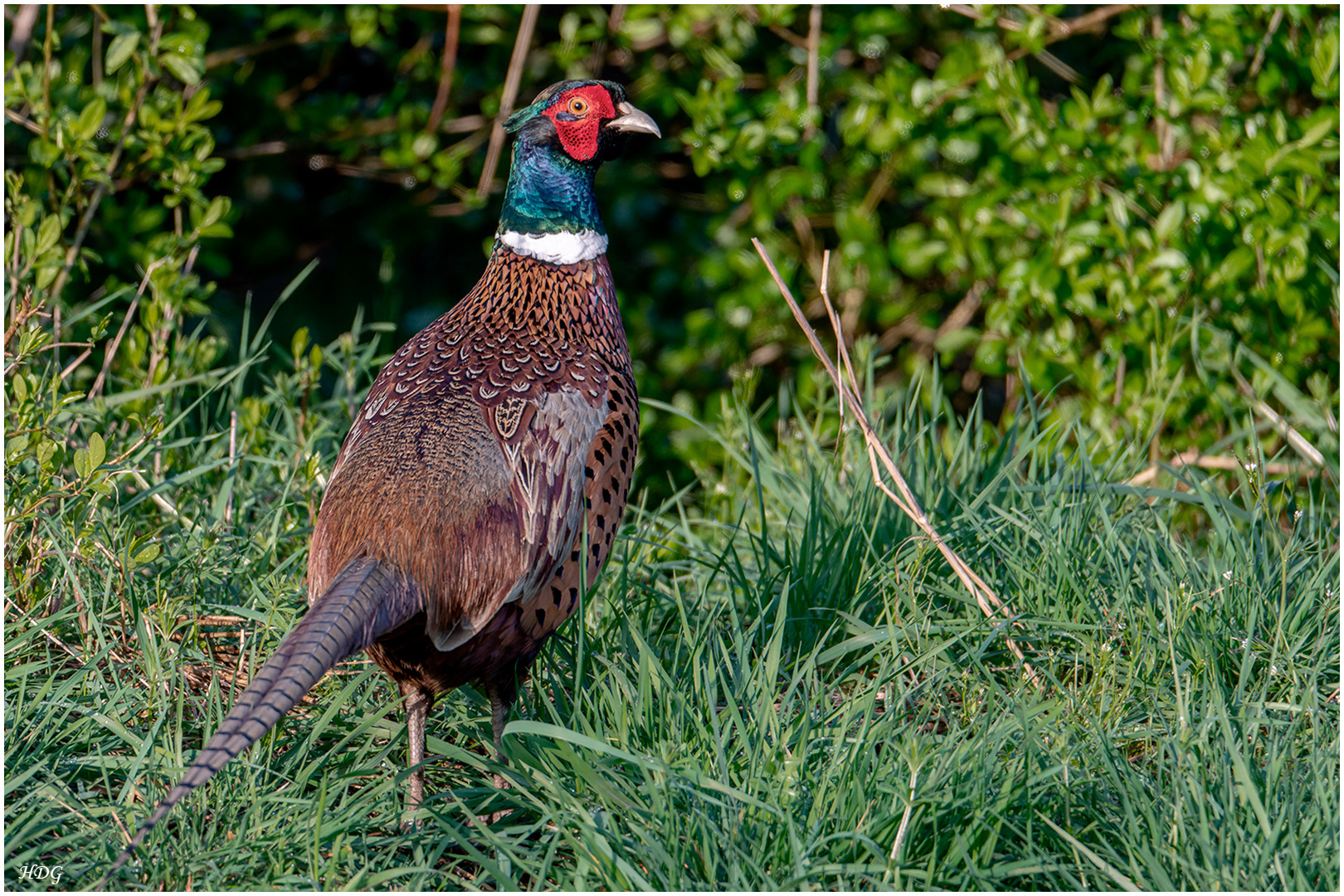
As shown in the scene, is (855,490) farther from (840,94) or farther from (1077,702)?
(840,94)

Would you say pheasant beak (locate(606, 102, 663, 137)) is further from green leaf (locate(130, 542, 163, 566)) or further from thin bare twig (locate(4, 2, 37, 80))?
thin bare twig (locate(4, 2, 37, 80))

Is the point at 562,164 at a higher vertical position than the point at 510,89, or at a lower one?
lower

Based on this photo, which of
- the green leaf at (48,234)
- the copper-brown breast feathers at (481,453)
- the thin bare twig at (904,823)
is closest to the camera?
the thin bare twig at (904,823)

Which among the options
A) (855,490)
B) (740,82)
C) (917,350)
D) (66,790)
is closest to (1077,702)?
(855,490)

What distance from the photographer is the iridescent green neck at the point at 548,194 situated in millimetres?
2891

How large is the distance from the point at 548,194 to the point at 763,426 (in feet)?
7.93

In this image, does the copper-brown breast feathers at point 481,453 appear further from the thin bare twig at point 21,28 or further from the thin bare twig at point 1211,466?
the thin bare twig at point 21,28

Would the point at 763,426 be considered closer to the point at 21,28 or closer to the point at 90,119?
the point at 90,119

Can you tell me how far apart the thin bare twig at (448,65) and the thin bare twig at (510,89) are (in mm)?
207

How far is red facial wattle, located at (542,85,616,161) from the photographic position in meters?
2.87

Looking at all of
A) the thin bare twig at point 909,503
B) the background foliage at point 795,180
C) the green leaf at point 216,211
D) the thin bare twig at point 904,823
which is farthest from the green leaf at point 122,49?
the thin bare twig at point 904,823

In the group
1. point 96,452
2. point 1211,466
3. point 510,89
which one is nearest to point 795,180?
point 510,89

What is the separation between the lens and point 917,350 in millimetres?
Result: 5430

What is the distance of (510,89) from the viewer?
14.9 ft
